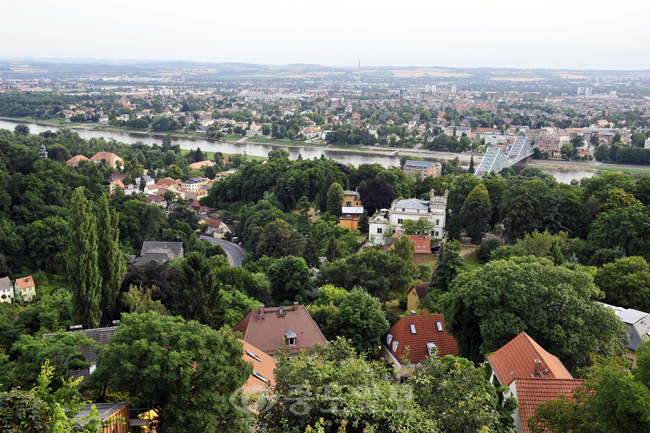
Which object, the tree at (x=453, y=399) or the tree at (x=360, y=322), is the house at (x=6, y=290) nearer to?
the tree at (x=360, y=322)

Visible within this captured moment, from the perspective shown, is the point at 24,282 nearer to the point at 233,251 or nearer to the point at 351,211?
the point at 233,251

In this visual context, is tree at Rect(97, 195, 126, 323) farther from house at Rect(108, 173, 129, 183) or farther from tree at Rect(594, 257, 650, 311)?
house at Rect(108, 173, 129, 183)

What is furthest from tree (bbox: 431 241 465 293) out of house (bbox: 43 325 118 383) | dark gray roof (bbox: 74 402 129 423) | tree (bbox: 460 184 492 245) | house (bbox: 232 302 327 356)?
dark gray roof (bbox: 74 402 129 423)

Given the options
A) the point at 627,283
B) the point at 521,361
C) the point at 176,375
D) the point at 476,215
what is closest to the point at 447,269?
the point at 627,283

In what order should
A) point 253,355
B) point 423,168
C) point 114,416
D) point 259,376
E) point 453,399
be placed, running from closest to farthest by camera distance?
point 114,416, point 453,399, point 259,376, point 253,355, point 423,168

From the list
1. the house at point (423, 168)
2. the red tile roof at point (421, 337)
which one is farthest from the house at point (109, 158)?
the red tile roof at point (421, 337)

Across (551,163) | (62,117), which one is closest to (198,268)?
(551,163)
